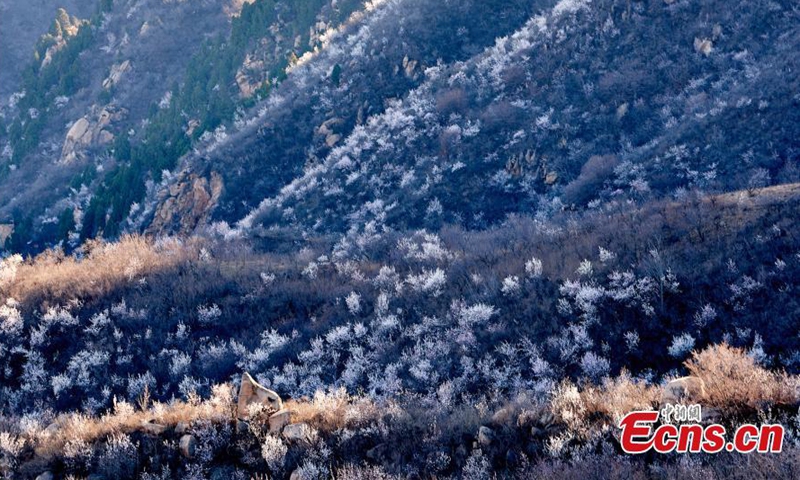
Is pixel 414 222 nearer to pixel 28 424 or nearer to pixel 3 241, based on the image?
pixel 28 424

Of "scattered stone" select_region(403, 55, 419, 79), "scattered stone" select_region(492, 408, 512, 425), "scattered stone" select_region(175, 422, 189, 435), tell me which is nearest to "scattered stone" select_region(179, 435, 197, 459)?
"scattered stone" select_region(175, 422, 189, 435)

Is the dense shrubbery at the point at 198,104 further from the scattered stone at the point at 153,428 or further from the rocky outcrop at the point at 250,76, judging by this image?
the scattered stone at the point at 153,428

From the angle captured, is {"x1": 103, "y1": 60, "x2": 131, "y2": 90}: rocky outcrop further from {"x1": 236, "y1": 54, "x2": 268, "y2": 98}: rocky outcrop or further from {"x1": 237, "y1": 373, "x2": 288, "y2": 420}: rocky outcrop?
{"x1": 237, "y1": 373, "x2": 288, "y2": 420}: rocky outcrop

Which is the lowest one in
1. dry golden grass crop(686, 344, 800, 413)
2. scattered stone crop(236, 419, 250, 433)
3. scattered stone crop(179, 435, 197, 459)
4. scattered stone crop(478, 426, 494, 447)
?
dry golden grass crop(686, 344, 800, 413)

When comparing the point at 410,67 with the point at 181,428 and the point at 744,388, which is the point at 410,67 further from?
the point at 744,388

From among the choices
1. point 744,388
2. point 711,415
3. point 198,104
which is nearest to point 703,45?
point 744,388

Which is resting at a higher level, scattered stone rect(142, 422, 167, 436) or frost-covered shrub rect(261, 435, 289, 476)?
scattered stone rect(142, 422, 167, 436)

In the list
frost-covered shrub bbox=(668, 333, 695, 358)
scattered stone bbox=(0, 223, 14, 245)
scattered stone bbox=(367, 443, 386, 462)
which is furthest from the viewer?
scattered stone bbox=(0, 223, 14, 245)

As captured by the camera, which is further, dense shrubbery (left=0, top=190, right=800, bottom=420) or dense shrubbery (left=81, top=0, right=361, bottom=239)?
dense shrubbery (left=81, top=0, right=361, bottom=239)
